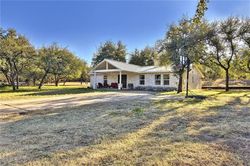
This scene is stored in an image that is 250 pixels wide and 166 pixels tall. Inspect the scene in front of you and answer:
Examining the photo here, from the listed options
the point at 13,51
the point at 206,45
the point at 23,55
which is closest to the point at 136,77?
the point at 206,45

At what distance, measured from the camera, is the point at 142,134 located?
5.00 meters

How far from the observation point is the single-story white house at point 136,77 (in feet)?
84.5

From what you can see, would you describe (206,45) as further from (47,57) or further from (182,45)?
(47,57)

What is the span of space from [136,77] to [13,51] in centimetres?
1467

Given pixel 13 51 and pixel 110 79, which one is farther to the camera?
pixel 110 79

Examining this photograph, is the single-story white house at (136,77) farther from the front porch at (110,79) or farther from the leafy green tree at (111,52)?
the leafy green tree at (111,52)

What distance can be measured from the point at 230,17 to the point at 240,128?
1905cm

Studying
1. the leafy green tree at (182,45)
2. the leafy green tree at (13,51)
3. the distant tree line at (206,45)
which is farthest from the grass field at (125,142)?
the leafy green tree at (13,51)

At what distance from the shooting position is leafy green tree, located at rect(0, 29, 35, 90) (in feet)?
74.0

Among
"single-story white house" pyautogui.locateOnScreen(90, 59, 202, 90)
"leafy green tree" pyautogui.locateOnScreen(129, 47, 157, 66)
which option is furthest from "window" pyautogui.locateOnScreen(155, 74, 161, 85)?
"leafy green tree" pyautogui.locateOnScreen(129, 47, 157, 66)

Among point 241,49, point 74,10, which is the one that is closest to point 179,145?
point 74,10

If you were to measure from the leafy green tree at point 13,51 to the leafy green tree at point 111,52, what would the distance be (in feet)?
90.5

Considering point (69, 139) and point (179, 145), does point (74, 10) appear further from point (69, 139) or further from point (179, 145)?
point (179, 145)

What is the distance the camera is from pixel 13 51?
23109mm
